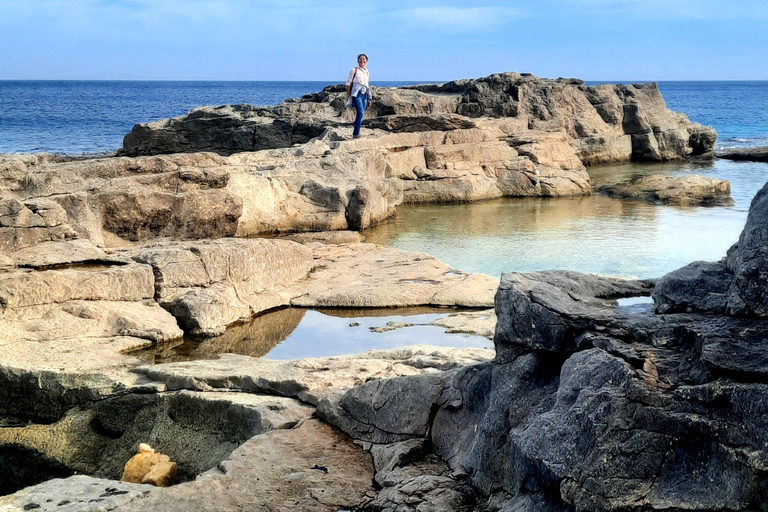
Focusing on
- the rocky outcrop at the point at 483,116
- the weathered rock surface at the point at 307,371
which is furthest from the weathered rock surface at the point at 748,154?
the weathered rock surface at the point at 307,371

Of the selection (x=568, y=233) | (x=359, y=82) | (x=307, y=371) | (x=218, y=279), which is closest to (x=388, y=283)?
(x=218, y=279)

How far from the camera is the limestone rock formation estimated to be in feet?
14.0

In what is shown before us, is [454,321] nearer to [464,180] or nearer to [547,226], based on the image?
[547,226]

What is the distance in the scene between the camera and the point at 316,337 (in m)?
6.81

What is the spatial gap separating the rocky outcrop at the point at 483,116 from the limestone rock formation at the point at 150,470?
12.6 meters

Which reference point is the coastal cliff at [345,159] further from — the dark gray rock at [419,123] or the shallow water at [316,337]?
the shallow water at [316,337]

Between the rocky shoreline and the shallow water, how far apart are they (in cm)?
16

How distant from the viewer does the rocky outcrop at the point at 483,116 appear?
18.5 m

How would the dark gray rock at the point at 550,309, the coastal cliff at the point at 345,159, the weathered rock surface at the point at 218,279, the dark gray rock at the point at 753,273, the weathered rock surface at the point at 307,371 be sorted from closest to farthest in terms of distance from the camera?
the dark gray rock at the point at 753,273 < the dark gray rock at the point at 550,309 < the weathered rock surface at the point at 307,371 < the weathered rock surface at the point at 218,279 < the coastal cliff at the point at 345,159

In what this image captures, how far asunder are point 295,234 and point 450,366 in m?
6.23

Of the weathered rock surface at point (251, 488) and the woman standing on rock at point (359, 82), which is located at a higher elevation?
the woman standing on rock at point (359, 82)

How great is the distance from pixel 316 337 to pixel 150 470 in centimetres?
263

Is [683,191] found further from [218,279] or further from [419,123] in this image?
[218,279]

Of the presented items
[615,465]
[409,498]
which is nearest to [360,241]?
[409,498]
